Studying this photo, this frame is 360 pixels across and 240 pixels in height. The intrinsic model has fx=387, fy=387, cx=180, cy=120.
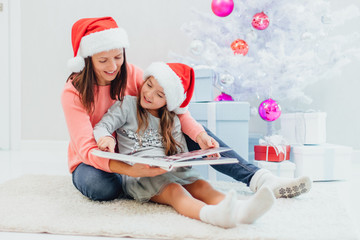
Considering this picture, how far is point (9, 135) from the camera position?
9.02 feet

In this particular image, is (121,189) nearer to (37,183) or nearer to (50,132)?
(37,183)

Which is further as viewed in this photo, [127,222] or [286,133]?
[286,133]

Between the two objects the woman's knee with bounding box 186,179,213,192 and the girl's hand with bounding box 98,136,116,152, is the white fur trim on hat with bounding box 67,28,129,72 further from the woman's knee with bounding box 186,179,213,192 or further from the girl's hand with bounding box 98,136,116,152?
the woman's knee with bounding box 186,179,213,192

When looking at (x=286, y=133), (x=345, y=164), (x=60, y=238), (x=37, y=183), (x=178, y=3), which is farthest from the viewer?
(x=178, y=3)

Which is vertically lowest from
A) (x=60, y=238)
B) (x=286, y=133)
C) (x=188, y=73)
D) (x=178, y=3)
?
(x=60, y=238)

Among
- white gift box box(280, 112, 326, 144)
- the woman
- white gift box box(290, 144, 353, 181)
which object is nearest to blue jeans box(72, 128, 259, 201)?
the woman

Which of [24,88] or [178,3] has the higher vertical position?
[178,3]

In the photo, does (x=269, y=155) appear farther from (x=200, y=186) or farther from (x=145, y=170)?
(x=145, y=170)

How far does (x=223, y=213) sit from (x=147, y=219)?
25cm

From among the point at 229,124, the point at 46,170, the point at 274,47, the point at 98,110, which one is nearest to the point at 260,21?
the point at 274,47

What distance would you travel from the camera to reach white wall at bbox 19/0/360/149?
2.33 metres

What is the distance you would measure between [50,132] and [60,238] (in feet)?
6.13

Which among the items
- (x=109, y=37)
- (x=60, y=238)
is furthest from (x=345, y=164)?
(x=60, y=238)

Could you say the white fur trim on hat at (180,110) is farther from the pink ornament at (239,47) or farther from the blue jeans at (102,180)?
the pink ornament at (239,47)
